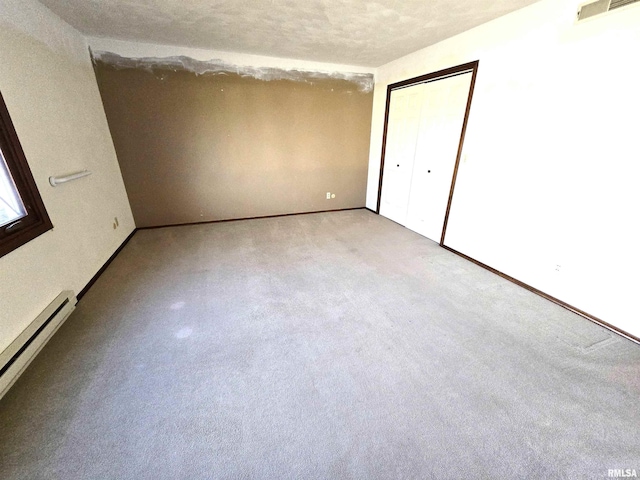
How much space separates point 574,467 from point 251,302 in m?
2.14

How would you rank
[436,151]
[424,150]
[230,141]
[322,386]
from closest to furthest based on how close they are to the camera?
[322,386] < [436,151] < [424,150] < [230,141]

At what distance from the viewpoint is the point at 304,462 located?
1177mm

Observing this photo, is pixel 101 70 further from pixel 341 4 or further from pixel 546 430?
pixel 546 430

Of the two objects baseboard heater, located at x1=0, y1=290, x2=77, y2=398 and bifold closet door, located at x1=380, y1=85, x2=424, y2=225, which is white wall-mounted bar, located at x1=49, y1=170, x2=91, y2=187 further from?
bifold closet door, located at x1=380, y1=85, x2=424, y2=225

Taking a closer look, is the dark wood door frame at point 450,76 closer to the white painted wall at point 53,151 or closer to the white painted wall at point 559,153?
the white painted wall at point 559,153

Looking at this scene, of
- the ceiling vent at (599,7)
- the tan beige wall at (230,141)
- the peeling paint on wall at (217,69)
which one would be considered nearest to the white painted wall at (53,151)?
the peeling paint on wall at (217,69)

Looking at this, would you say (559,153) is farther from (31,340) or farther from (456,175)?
(31,340)

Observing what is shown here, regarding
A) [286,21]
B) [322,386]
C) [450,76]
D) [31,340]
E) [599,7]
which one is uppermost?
[286,21]

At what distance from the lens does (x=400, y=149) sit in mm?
4129

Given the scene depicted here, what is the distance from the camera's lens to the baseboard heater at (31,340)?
1.49 meters

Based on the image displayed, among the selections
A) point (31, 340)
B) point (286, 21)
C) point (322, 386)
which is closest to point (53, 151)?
point (31, 340)

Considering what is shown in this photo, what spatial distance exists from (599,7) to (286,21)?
248 centimetres

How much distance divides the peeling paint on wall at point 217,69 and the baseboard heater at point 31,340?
2.98 metres

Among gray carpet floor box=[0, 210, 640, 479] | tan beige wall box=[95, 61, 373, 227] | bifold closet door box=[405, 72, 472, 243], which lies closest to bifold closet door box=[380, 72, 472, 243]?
bifold closet door box=[405, 72, 472, 243]
